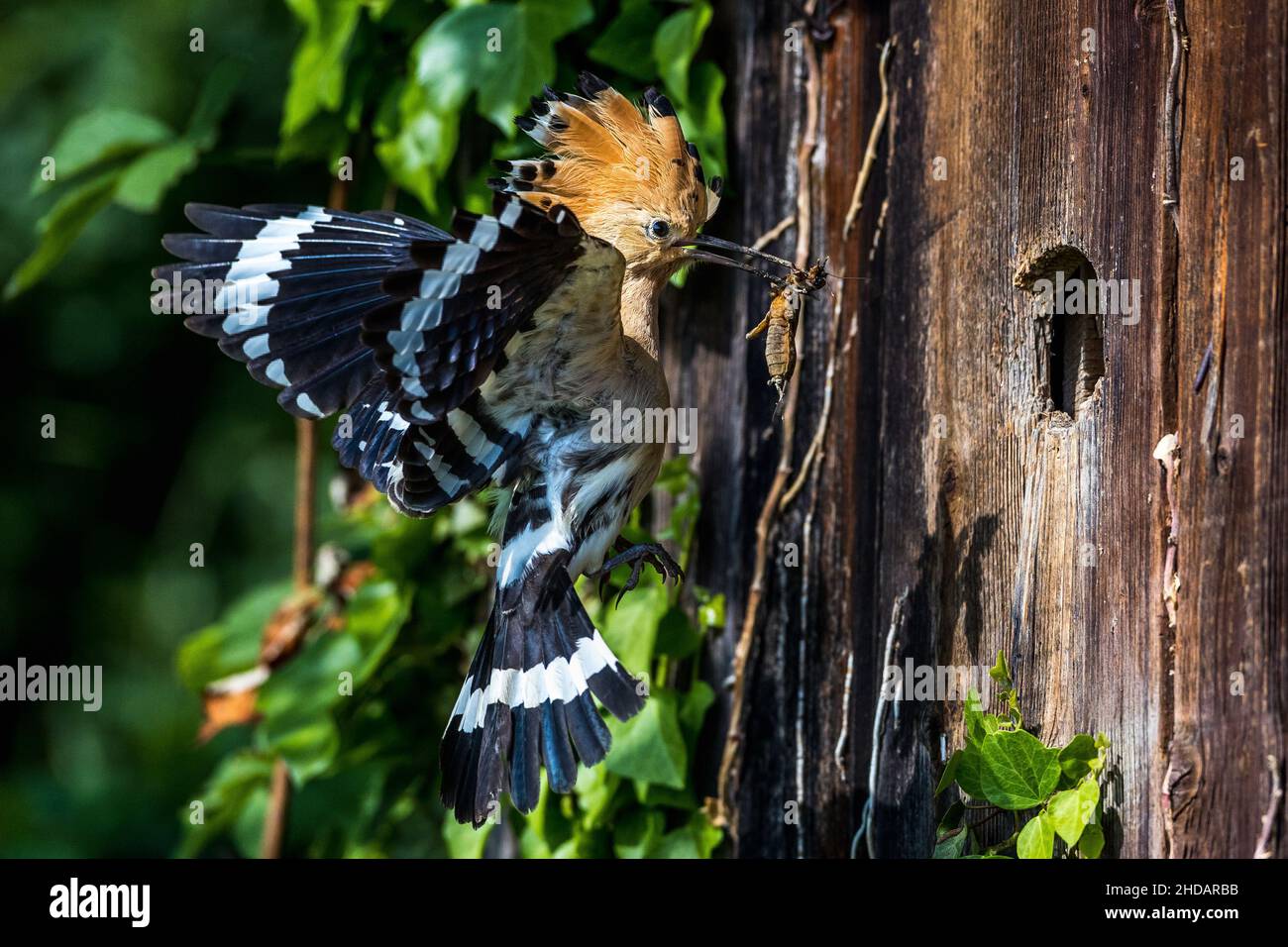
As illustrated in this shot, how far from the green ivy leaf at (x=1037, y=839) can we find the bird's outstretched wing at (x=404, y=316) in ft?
3.13

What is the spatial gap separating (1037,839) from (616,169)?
1227 millimetres

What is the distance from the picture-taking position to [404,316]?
1762 millimetres

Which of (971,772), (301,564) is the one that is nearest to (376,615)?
(301,564)

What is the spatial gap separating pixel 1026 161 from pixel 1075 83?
5.9 inches

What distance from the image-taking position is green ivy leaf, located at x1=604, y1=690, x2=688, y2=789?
2662 millimetres

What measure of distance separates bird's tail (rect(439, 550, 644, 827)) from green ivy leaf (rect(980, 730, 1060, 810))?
0.58 meters

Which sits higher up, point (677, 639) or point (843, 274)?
point (843, 274)

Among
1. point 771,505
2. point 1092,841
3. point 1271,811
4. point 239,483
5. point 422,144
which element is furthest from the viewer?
point 239,483

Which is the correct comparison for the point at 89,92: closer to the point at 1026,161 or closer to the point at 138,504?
the point at 138,504

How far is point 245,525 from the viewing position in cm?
482

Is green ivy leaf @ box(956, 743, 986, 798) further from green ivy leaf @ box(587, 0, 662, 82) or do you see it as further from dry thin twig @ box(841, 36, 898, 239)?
green ivy leaf @ box(587, 0, 662, 82)

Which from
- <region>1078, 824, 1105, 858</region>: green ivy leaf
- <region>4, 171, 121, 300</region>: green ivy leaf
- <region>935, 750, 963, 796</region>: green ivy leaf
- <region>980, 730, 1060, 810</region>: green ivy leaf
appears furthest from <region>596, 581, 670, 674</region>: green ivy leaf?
<region>4, 171, 121, 300</region>: green ivy leaf

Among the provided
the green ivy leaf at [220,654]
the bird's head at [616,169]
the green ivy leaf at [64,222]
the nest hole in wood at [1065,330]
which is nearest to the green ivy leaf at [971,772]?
the nest hole in wood at [1065,330]

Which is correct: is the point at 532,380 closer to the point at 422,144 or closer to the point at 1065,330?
the point at 1065,330
